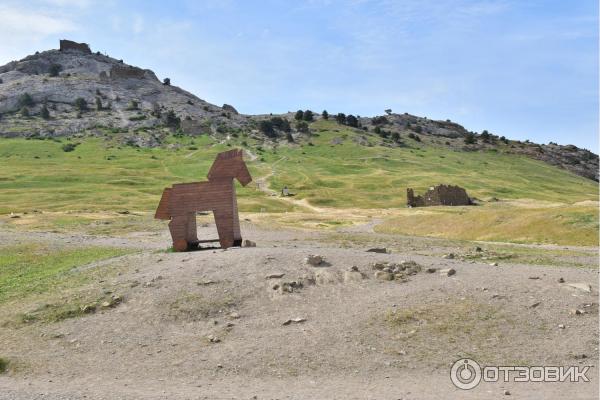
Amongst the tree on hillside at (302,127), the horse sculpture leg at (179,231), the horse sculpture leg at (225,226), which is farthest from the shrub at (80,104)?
the horse sculpture leg at (225,226)

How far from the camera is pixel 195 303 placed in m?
17.7

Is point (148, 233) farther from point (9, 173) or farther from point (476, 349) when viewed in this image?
point (9, 173)

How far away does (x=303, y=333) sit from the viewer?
15.5m

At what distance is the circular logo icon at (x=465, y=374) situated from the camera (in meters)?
12.6

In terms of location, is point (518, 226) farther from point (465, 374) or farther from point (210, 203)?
point (465, 374)

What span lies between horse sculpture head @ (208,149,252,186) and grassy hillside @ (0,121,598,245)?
86.0ft

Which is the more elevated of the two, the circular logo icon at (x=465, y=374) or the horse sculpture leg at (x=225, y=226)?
the horse sculpture leg at (x=225, y=226)

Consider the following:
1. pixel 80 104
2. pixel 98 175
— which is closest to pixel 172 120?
pixel 80 104

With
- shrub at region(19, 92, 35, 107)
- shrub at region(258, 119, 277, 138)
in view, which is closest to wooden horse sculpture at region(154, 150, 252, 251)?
shrub at region(258, 119, 277, 138)

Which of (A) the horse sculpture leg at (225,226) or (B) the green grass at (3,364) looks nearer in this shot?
(B) the green grass at (3,364)

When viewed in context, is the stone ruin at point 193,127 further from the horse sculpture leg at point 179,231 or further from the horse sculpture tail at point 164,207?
the horse sculpture leg at point 179,231

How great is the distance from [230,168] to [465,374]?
18215 millimetres

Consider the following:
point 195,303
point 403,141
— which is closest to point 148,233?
point 195,303

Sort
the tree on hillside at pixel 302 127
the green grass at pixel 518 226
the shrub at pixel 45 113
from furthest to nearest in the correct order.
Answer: the tree on hillside at pixel 302 127
the shrub at pixel 45 113
the green grass at pixel 518 226
